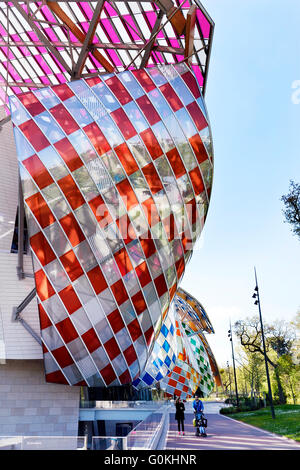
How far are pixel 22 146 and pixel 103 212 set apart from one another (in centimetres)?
428

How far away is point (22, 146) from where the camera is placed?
16.5m

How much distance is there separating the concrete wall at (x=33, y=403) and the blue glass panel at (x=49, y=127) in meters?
10.3

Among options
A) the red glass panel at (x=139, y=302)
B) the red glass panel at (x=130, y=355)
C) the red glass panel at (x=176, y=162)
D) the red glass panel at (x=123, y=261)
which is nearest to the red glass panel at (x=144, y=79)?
the red glass panel at (x=176, y=162)

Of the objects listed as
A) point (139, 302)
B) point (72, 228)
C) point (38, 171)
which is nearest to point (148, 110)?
point (38, 171)

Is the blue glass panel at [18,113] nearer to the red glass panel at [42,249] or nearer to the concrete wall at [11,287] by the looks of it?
the red glass panel at [42,249]

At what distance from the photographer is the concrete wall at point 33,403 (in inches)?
707

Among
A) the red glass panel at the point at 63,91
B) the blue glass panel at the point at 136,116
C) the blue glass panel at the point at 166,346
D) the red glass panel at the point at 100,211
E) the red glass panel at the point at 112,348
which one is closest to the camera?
the red glass panel at the point at 100,211

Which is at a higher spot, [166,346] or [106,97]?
[106,97]

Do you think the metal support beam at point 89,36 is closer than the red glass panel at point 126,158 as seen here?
No

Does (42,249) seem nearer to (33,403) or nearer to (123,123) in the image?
(123,123)

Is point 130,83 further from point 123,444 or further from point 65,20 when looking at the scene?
point 123,444

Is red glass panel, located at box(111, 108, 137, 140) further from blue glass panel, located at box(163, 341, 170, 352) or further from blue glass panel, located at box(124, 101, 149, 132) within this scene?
blue glass panel, located at box(163, 341, 170, 352)

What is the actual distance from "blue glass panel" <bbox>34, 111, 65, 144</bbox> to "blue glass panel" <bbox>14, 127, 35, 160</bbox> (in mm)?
879

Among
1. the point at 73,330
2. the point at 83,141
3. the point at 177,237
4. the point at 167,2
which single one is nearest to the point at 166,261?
the point at 177,237
